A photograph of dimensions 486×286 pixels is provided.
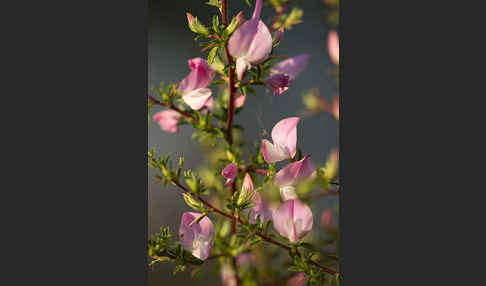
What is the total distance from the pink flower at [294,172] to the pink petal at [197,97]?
194 millimetres

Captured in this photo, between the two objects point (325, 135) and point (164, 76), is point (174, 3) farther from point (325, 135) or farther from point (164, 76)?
point (325, 135)

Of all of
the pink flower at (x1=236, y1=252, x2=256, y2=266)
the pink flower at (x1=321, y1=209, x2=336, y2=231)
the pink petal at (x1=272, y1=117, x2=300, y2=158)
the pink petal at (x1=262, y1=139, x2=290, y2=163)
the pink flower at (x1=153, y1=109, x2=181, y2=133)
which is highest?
the pink flower at (x1=153, y1=109, x2=181, y2=133)

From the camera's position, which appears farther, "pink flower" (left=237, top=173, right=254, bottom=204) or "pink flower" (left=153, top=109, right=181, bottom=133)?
"pink flower" (left=153, top=109, right=181, bottom=133)

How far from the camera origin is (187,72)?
2.71ft

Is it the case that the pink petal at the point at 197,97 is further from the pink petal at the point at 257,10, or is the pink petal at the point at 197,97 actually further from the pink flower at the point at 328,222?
the pink flower at the point at 328,222

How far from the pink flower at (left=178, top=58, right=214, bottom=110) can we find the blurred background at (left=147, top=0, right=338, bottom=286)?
2cm

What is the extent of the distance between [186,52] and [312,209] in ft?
1.19

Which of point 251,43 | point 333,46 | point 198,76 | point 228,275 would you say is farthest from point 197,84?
point 228,275

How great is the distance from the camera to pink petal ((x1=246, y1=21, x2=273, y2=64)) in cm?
73

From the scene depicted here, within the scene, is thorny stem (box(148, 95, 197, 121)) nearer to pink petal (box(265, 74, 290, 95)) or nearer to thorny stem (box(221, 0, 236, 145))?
thorny stem (box(221, 0, 236, 145))

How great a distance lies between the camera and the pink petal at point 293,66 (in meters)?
0.79

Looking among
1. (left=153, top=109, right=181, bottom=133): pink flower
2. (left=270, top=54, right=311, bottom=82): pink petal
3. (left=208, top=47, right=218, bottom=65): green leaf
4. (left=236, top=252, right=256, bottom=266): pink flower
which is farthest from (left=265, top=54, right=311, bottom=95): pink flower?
(left=236, top=252, right=256, bottom=266): pink flower

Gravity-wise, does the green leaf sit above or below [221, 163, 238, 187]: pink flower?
above

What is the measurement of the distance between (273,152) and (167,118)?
24 centimetres
